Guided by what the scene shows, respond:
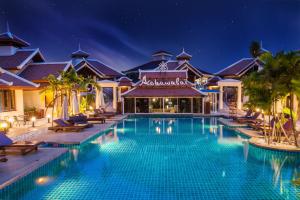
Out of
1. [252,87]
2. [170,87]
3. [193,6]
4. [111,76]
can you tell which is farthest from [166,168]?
[193,6]

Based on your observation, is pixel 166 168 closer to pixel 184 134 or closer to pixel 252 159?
pixel 252 159

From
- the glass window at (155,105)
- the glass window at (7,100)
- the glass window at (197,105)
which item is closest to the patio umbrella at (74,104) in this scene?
the glass window at (7,100)

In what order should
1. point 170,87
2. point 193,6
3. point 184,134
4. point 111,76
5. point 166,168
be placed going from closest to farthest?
1. point 166,168
2. point 184,134
3. point 170,87
4. point 111,76
5. point 193,6

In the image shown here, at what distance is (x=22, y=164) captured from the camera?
8.14 m

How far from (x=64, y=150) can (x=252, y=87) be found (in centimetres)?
870

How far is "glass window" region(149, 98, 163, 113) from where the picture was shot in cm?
2829

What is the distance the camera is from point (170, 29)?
45562 millimetres

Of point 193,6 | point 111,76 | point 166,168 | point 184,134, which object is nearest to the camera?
point 166,168

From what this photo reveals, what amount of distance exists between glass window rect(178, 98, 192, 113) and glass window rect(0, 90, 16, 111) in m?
16.4

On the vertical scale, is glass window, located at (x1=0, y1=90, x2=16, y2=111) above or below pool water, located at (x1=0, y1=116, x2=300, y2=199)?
above

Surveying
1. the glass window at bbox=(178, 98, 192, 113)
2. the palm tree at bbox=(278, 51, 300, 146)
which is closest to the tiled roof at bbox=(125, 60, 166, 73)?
the glass window at bbox=(178, 98, 192, 113)

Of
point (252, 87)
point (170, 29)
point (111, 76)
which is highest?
point (170, 29)

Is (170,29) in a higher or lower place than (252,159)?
higher

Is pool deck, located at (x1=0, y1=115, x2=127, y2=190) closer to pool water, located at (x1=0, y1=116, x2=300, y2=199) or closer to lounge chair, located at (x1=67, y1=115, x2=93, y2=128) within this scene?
pool water, located at (x1=0, y1=116, x2=300, y2=199)
